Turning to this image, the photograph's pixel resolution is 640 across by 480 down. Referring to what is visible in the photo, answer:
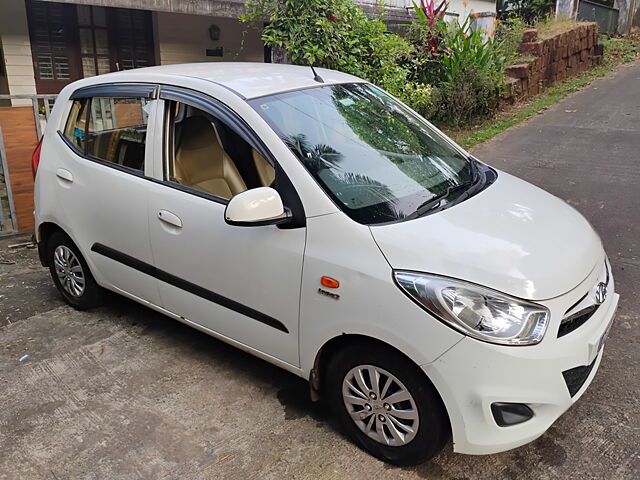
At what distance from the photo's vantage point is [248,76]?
3.29 m

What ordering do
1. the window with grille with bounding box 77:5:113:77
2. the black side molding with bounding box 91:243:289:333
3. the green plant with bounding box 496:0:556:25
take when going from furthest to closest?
the green plant with bounding box 496:0:556:25, the window with grille with bounding box 77:5:113:77, the black side molding with bounding box 91:243:289:333

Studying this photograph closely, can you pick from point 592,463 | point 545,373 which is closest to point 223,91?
point 545,373

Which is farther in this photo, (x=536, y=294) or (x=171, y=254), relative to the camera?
(x=171, y=254)

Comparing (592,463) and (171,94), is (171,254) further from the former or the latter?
(592,463)

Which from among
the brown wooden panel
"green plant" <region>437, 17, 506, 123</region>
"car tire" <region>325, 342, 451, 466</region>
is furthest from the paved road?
"green plant" <region>437, 17, 506, 123</region>

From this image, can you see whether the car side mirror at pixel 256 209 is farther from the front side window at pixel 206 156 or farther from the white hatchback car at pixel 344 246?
the front side window at pixel 206 156

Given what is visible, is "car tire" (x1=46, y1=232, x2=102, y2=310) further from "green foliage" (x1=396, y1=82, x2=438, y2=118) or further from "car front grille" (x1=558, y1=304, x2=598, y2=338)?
"green foliage" (x1=396, y1=82, x2=438, y2=118)

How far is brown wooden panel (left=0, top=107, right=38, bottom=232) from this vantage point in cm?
564

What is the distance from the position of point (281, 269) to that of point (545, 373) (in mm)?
1228

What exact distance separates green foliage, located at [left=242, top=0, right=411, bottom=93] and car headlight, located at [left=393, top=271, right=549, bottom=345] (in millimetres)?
4314

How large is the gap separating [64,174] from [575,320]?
322 centimetres

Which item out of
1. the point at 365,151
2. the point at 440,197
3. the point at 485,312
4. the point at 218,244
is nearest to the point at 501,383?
the point at 485,312

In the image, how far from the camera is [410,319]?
2309 millimetres

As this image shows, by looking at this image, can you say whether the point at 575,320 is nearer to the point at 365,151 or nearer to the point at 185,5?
the point at 365,151
